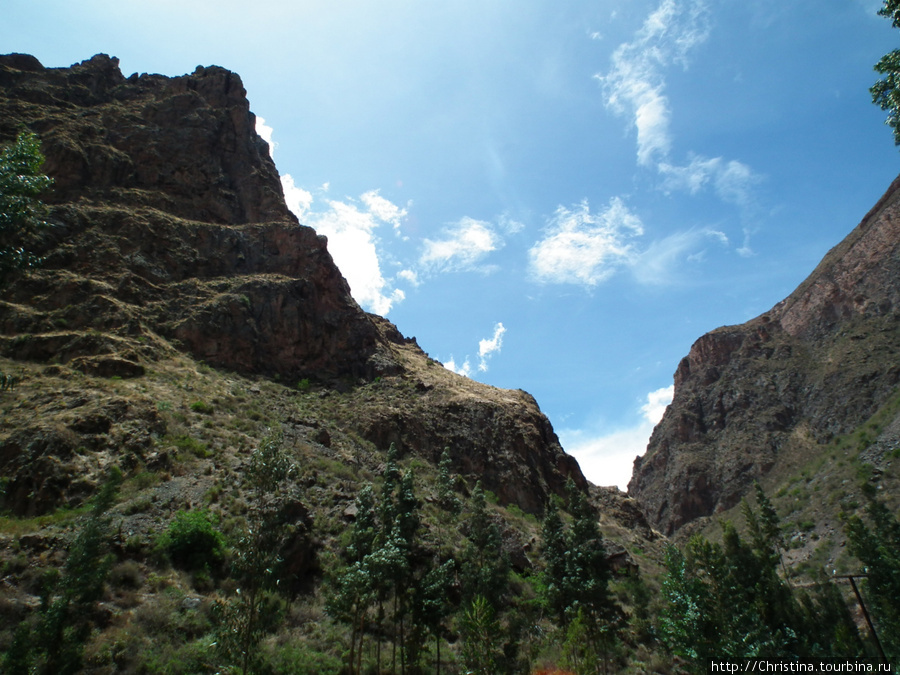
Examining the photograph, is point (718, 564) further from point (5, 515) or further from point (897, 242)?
point (897, 242)

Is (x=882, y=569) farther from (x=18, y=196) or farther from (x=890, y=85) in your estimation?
(x=18, y=196)

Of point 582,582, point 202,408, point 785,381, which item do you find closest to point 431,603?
point 582,582

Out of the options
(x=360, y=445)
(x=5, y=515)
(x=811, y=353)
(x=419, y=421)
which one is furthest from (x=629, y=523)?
(x=811, y=353)

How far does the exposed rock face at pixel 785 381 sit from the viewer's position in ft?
256

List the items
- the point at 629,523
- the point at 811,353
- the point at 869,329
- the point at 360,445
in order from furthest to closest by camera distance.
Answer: the point at 811,353 → the point at 869,329 → the point at 629,523 → the point at 360,445

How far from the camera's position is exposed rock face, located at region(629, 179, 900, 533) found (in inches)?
3073

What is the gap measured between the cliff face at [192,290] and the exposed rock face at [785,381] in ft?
179

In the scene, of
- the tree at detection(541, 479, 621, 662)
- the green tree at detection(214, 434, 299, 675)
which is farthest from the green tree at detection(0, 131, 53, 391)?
the tree at detection(541, 479, 621, 662)

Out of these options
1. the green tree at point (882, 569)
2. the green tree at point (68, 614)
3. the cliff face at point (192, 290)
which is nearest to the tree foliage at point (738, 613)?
the green tree at point (882, 569)

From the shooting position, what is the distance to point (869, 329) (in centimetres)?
8075

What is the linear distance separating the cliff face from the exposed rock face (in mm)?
54536

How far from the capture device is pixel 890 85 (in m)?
11.7

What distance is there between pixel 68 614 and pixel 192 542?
677 centimetres

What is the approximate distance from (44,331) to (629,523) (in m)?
53.0
